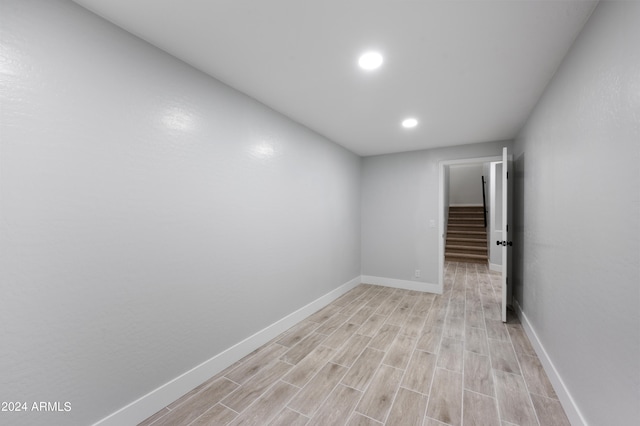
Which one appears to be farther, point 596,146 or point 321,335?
point 321,335

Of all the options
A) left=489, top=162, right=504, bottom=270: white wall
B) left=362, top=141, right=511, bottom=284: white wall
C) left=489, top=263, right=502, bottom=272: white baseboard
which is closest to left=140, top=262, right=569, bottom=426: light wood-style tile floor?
left=362, top=141, right=511, bottom=284: white wall

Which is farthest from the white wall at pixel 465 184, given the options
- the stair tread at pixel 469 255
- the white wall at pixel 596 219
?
the white wall at pixel 596 219

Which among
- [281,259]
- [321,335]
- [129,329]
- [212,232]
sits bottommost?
[321,335]

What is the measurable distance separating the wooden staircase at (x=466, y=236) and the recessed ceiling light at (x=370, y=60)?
252 inches

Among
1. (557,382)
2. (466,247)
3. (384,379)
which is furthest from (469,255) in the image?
(384,379)

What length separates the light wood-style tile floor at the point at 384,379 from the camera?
5.32 ft

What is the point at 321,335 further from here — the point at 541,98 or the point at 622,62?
the point at 541,98

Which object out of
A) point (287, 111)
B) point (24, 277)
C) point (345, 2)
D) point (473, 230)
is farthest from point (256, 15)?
point (473, 230)

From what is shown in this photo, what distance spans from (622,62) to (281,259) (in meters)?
2.69

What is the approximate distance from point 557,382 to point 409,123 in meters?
2.67

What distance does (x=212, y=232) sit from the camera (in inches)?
79.7

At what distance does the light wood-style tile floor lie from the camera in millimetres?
1620

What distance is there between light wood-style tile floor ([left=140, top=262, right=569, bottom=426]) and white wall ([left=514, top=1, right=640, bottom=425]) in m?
0.35

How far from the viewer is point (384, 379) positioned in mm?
1978
